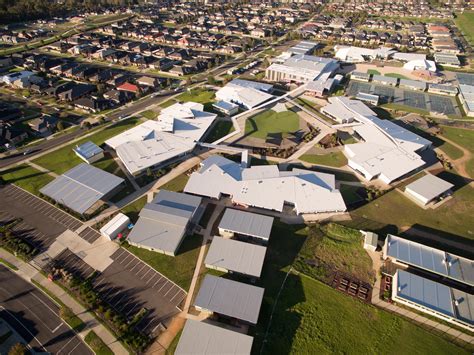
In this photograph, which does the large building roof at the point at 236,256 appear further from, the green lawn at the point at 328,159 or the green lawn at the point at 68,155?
the green lawn at the point at 68,155

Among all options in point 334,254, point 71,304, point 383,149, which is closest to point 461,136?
point 383,149

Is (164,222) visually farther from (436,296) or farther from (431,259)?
(431,259)

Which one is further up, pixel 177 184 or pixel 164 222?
pixel 164 222

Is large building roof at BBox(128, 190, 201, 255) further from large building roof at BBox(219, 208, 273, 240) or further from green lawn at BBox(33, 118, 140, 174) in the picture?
green lawn at BBox(33, 118, 140, 174)

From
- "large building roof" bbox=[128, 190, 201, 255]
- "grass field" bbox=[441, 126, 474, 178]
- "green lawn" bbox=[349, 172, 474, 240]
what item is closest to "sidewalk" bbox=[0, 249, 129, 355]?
"large building roof" bbox=[128, 190, 201, 255]

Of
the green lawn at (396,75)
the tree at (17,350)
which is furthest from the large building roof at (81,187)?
the green lawn at (396,75)

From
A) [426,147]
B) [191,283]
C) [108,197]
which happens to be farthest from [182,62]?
[191,283]
